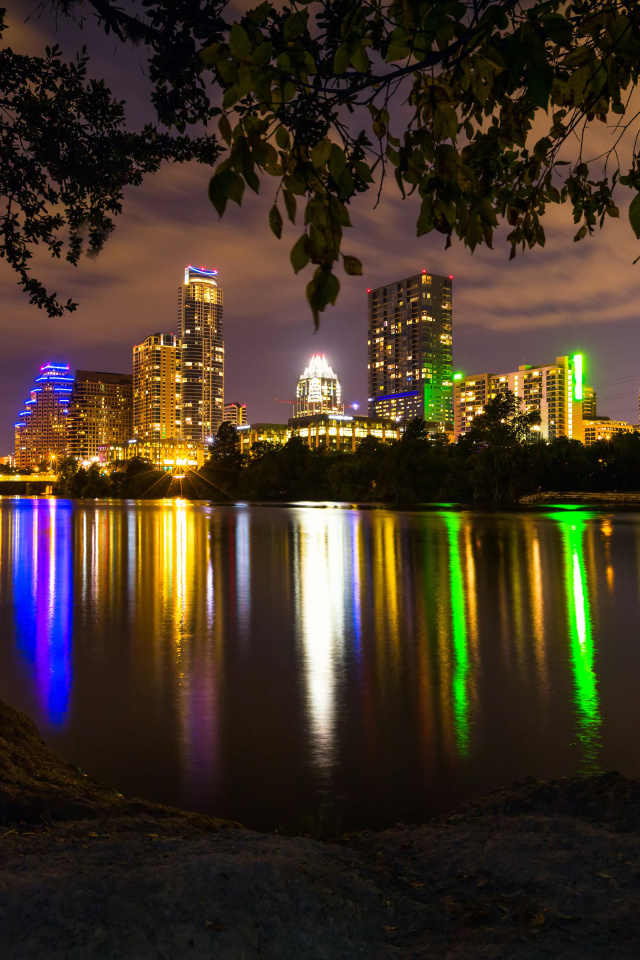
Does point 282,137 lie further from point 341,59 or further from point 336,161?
point 341,59

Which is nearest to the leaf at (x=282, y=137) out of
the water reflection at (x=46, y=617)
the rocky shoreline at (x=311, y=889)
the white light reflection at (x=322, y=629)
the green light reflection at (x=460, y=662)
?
the rocky shoreline at (x=311, y=889)

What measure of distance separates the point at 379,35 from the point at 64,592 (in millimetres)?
15495

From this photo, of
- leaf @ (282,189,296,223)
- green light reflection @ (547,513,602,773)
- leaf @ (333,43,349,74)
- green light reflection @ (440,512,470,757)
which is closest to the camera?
leaf @ (282,189,296,223)

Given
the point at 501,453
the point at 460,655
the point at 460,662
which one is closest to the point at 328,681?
the point at 460,662

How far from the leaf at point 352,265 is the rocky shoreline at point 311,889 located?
8.00 feet

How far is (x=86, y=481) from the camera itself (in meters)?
142

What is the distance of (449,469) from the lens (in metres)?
88.9

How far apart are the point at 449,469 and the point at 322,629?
78.8m

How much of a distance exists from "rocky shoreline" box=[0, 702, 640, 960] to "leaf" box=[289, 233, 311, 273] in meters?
2.39

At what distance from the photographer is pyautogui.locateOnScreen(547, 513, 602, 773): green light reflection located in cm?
653

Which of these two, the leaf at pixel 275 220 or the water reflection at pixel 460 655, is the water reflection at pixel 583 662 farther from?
the leaf at pixel 275 220

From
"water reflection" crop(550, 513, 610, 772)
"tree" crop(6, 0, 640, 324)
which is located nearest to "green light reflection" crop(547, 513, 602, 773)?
"water reflection" crop(550, 513, 610, 772)

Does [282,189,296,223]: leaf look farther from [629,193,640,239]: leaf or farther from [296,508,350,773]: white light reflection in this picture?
[296,508,350,773]: white light reflection

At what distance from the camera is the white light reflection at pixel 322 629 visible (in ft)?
23.2
